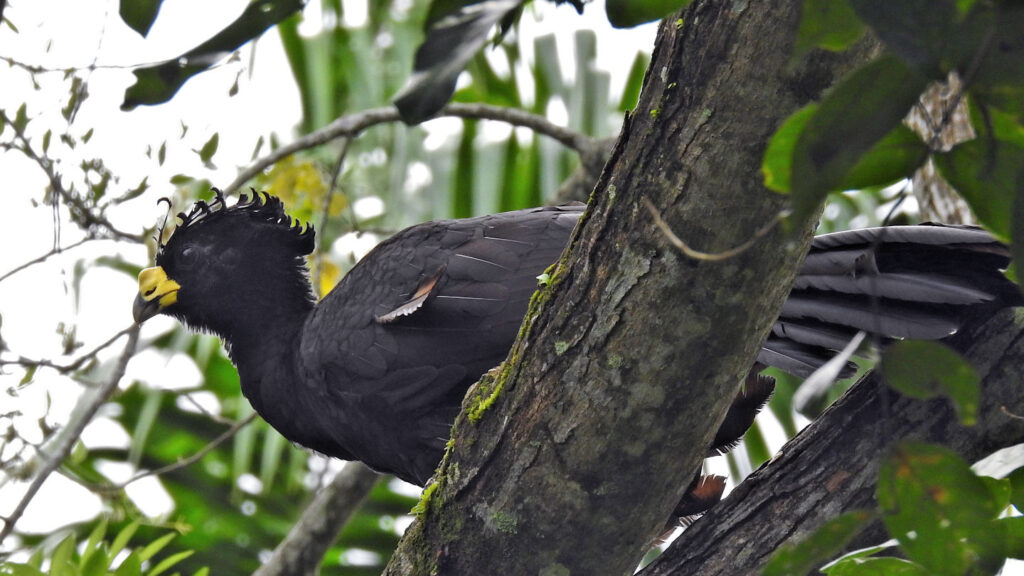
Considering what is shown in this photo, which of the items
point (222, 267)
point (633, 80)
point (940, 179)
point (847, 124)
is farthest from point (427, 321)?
Answer: point (633, 80)

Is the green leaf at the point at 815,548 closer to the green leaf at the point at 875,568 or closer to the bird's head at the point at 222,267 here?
the green leaf at the point at 875,568

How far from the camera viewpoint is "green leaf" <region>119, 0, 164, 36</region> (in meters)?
0.90

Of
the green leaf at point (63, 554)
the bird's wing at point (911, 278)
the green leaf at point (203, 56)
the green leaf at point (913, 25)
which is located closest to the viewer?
the green leaf at point (913, 25)

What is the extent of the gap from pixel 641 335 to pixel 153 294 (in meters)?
2.33

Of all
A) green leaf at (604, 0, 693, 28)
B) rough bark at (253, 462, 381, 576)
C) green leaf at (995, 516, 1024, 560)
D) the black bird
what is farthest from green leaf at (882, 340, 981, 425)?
rough bark at (253, 462, 381, 576)

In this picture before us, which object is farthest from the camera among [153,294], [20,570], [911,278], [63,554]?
[153,294]

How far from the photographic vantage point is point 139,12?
91 centimetres

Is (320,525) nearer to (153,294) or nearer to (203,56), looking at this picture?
(153,294)

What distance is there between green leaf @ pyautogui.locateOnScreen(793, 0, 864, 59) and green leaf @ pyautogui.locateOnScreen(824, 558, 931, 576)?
2.26 ft

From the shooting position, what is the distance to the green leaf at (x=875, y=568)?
1.16 m

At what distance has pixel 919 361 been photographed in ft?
2.65

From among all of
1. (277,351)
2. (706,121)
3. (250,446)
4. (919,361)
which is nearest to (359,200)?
(250,446)

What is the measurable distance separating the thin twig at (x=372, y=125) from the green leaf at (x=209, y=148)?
2.58 feet

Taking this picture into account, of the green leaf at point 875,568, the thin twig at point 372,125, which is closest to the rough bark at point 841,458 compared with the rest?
the green leaf at point 875,568
